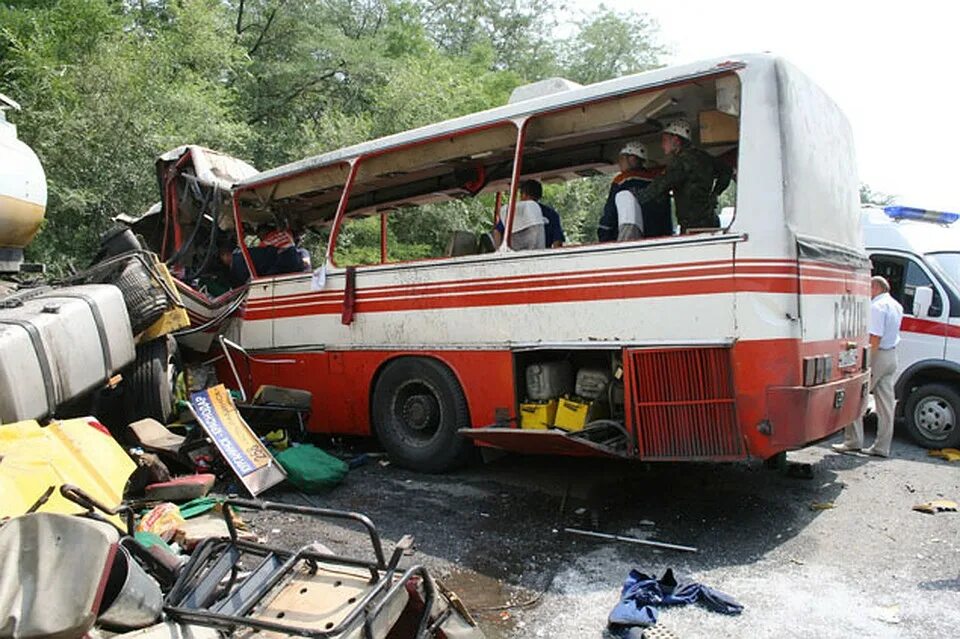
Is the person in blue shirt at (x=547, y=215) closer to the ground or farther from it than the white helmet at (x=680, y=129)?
closer to the ground

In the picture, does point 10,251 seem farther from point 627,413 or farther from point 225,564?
point 627,413

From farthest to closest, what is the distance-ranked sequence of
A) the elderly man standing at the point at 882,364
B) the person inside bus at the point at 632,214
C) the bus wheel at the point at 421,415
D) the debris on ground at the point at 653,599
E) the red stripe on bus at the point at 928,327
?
1. the red stripe on bus at the point at 928,327
2. the elderly man standing at the point at 882,364
3. the bus wheel at the point at 421,415
4. the person inside bus at the point at 632,214
5. the debris on ground at the point at 653,599

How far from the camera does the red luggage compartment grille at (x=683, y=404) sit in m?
4.72

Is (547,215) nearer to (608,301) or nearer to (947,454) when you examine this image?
(608,301)

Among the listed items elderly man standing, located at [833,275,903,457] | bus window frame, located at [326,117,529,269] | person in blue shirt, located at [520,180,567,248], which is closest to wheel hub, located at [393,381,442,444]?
bus window frame, located at [326,117,529,269]

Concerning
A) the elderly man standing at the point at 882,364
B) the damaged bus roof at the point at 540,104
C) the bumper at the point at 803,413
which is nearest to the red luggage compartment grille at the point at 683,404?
the bumper at the point at 803,413

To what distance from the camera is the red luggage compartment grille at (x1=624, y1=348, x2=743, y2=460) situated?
4.72m

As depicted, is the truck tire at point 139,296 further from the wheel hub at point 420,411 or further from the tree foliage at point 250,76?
the tree foliage at point 250,76

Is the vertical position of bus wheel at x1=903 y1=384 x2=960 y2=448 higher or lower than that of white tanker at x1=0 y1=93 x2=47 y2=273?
lower

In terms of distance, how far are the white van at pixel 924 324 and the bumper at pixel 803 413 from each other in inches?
132

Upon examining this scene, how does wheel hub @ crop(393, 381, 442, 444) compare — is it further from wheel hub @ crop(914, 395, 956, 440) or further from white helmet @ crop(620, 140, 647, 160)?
wheel hub @ crop(914, 395, 956, 440)

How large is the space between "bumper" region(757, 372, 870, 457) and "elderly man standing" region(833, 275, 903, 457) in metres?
2.56

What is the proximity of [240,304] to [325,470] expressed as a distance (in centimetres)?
250

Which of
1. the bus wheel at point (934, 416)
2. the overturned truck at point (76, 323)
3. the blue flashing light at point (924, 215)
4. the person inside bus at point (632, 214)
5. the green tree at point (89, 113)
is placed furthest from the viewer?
the green tree at point (89, 113)
